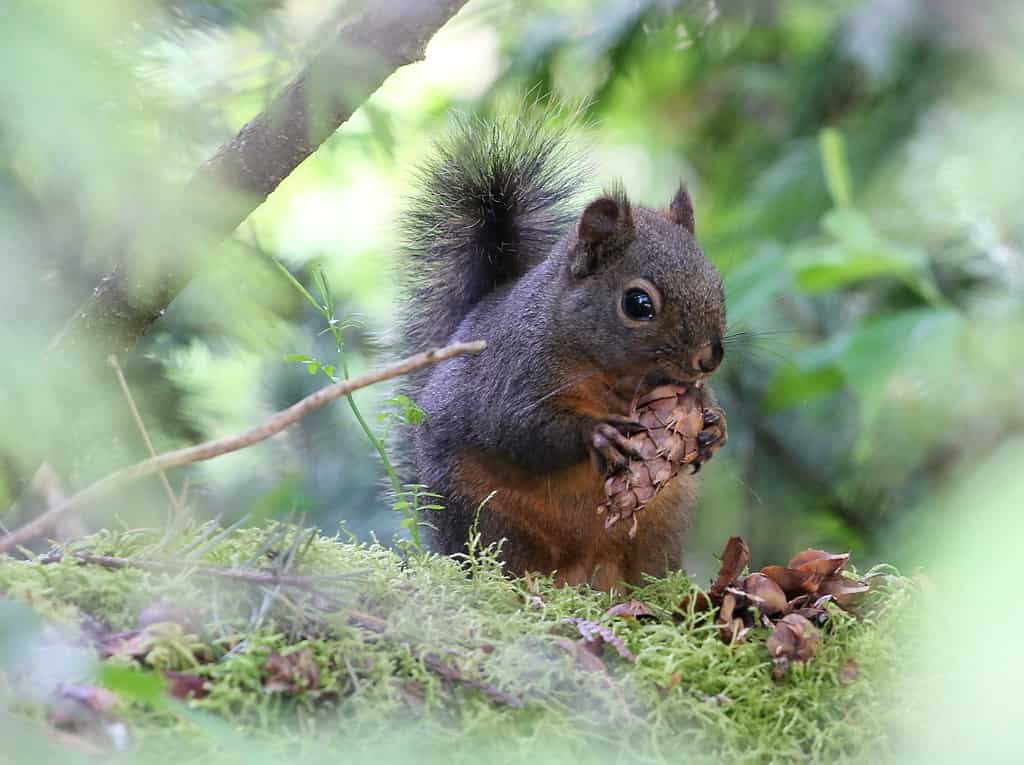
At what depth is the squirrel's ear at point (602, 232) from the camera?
255 cm

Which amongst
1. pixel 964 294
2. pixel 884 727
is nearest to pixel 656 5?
pixel 964 294

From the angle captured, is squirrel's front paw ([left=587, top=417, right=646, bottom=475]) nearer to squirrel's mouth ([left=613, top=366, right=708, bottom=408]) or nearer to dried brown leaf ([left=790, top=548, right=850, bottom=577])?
squirrel's mouth ([left=613, top=366, right=708, bottom=408])

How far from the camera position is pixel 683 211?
111 inches

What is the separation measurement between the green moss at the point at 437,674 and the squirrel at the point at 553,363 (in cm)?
58

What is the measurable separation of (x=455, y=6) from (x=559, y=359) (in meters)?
0.93

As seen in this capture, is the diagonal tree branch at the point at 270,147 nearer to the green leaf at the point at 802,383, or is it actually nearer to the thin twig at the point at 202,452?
the thin twig at the point at 202,452

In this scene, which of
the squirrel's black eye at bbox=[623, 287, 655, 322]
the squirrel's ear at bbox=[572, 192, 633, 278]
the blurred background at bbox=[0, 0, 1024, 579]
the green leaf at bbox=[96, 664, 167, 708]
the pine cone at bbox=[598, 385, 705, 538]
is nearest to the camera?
the green leaf at bbox=[96, 664, 167, 708]

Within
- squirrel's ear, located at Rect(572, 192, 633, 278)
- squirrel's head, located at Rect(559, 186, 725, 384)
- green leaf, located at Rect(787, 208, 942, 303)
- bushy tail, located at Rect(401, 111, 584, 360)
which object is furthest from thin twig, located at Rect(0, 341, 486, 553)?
green leaf, located at Rect(787, 208, 942, 303)

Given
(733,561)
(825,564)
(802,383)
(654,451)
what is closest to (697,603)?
(733,561)

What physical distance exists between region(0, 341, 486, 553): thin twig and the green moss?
5.9 inches

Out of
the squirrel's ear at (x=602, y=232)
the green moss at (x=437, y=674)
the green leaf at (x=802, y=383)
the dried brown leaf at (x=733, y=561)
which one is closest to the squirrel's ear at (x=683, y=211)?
the squirrel's ear at (x=602, y=232)

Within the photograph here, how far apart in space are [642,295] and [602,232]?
0.71 ft

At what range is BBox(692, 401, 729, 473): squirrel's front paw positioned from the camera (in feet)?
7.34

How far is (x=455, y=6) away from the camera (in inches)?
72.3
